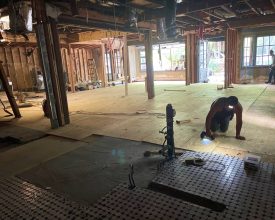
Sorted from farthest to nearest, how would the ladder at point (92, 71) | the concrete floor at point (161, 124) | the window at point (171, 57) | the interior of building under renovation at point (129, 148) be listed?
the window at point (171, 57) → the ladder at point (92, 71) → the concrete floor at point (161, 124) → the interior of building under renovation at point (129, 148)

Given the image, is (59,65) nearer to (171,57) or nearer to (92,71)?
(92,71)

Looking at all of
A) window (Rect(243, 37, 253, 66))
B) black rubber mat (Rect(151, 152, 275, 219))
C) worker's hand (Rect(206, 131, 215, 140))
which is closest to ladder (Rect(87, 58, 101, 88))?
window (Rect(243, 37, 253, 66))

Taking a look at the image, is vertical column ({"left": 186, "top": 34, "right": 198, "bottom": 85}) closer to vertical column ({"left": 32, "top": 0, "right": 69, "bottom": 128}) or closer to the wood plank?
the wood plank

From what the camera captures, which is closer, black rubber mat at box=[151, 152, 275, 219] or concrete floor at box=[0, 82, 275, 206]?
black rubber mat at box=[151, 152, 275, 219]

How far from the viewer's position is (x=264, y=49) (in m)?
10.2

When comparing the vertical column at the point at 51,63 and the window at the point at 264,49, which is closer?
the vertical column at the point at 51,63

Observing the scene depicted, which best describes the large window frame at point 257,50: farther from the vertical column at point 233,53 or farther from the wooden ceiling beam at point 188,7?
the wooden ceiling beam at point 188,7

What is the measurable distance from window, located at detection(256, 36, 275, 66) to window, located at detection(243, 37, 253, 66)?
29cm

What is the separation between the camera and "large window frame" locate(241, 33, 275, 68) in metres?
10.1

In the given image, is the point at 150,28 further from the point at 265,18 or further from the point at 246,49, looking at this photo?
the point at 246,49

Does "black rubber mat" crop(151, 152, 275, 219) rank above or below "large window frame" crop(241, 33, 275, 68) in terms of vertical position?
below

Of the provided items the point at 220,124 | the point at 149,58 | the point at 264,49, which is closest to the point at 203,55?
the point at 264,49

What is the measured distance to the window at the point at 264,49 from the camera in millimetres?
10031

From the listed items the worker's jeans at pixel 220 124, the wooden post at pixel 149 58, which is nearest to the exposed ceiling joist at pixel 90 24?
the wooden post at pixel 149 58
